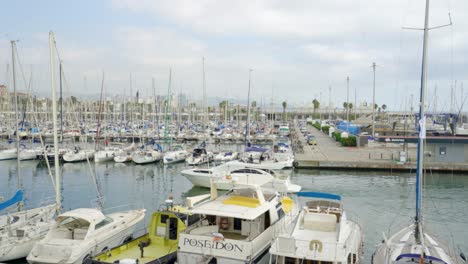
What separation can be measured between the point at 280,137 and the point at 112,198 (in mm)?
57309

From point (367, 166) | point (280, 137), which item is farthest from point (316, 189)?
point (280, 137)

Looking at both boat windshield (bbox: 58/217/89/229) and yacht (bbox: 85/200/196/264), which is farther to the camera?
boat windshield (bbox: 58/217/89/229)


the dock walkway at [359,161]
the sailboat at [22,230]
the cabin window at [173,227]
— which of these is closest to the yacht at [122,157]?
the dock walkway at [359,161]

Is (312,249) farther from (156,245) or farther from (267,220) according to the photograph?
(156,245)

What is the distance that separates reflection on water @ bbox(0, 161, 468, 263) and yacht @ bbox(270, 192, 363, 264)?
12.2 feet

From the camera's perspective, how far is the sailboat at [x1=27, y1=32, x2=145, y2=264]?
15789mm

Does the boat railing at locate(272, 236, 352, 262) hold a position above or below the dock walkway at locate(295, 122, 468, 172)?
above

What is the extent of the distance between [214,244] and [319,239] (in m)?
3.93

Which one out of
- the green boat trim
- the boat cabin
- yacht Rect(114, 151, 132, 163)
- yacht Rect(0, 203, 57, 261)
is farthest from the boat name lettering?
yacht Rect(114, 151, 132, 163)

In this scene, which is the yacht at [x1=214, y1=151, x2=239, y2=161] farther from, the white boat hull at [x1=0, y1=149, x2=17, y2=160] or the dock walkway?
the white boat hull at [x1=0, y1=149, x2=17, y2=160]

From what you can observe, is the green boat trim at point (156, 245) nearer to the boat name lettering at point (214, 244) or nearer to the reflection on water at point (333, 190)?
the boat name lettering at point (214, 244)

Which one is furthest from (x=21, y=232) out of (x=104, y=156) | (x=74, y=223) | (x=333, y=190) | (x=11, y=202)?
(x=104, y=156)

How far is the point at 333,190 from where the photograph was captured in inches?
1404

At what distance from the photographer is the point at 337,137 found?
69.4m
